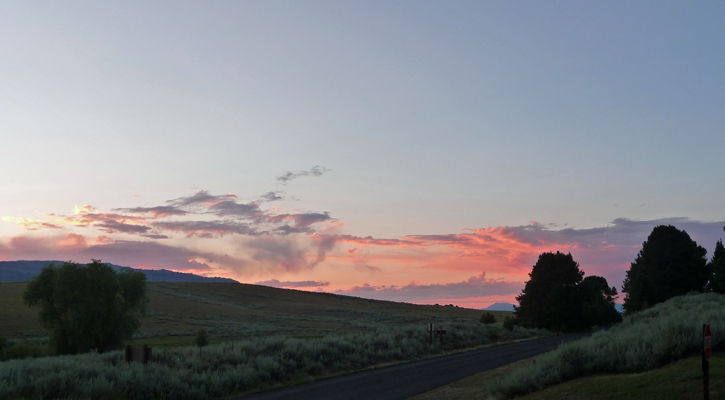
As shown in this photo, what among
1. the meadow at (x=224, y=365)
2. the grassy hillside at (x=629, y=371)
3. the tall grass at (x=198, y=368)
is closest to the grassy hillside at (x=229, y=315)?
the meadow at (x=224, y=365)

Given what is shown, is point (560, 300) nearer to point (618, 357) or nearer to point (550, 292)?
point (550, 292)

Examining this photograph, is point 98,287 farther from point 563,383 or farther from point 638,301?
point 638,301

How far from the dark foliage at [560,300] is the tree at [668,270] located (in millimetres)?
8035

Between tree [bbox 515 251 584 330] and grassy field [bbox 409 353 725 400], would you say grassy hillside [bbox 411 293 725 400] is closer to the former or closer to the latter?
grassy field [bbox 409 353 725 400]

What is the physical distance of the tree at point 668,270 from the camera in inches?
2576

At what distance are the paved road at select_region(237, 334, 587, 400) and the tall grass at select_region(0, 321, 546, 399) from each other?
161 cm

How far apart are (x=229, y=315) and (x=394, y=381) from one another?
61369 mm

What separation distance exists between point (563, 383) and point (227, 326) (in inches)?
2130

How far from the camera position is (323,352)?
25516 mm

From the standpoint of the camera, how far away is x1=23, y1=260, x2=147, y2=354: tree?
3847cm

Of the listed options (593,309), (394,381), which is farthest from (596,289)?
(394,381)

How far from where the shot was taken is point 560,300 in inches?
2169

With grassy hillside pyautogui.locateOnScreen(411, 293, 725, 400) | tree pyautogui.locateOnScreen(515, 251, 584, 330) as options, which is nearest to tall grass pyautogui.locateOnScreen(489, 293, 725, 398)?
grassy hillside pyautogui.locateOnScreen(411, 293, 725, 400)

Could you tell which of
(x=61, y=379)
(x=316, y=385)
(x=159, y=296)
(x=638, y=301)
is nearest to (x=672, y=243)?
(x=638, y=301)
